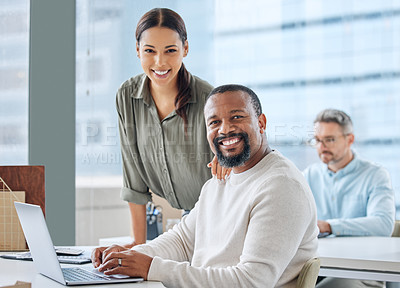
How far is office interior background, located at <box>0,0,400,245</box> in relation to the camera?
3.50 meters

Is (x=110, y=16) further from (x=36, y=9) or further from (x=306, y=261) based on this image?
(x=306, y=261)

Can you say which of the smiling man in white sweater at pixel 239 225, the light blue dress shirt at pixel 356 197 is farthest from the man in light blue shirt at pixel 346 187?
the smiling man in white sweater at pixel 239 225

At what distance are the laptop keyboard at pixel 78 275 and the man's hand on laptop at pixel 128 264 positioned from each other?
37 mm

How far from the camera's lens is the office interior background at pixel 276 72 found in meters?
3.50

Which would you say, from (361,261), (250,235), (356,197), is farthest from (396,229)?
(250,235)

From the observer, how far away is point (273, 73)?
377 centimetres

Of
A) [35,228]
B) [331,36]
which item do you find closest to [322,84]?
[331,36]

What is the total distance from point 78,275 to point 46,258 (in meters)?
0.09

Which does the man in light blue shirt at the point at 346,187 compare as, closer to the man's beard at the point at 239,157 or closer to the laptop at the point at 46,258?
the man's beard at the point at 239,157

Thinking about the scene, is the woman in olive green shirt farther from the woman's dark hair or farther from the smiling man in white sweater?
the smiling man in white sweater

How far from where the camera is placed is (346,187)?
2.95 m

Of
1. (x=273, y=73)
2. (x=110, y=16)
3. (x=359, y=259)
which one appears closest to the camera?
(x=359, y=259)

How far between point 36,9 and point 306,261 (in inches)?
95.2

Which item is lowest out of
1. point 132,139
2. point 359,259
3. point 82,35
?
point 359,259
